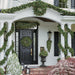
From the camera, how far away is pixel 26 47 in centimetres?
1221

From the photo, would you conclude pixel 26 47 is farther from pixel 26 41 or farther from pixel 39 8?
pixel 39 8

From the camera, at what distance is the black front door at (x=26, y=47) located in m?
12.1

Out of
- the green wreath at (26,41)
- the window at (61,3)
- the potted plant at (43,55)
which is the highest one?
the window at (61,3)

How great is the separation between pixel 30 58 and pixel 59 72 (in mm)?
8555

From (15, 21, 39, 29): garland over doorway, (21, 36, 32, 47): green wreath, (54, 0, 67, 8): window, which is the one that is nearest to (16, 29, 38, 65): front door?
(21, 36, 32, 47): green wreath

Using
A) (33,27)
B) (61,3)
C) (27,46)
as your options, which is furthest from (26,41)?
(61,3)

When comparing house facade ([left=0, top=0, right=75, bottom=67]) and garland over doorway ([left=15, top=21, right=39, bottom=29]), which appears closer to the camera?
house facade ([left=0, top=0, right=75, bottom=67])

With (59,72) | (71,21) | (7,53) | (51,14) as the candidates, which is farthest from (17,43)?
(59,72)

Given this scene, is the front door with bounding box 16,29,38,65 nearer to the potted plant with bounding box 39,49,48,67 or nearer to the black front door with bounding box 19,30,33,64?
the black front door with bounding box 19,30,33,64

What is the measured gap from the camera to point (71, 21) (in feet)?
35.1

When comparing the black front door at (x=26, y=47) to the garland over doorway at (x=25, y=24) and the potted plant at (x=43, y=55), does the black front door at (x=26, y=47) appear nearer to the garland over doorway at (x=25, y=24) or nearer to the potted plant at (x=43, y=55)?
the garland over doorway at (x=25, y=24)

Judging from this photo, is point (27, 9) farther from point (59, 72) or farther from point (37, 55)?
point (59, 72)

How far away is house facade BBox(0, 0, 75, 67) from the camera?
9844mm

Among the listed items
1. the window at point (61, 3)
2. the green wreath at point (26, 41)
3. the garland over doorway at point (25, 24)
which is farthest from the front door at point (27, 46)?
the window at point (61, 3)
